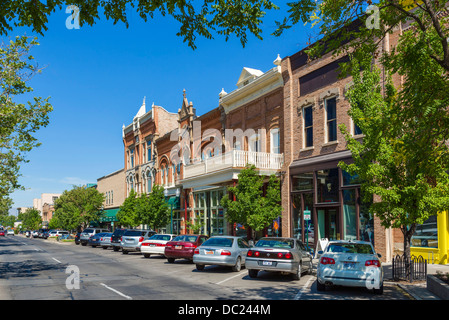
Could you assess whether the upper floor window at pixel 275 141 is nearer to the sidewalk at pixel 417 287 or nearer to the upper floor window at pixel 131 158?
the sidewalk at pixel 417 287

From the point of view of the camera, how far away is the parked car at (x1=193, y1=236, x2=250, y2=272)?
17219 mm

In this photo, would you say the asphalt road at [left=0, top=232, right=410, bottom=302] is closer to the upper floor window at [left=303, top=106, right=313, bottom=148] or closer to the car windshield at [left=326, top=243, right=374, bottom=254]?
the car windshield at [left=326, top=243, right=374, bottom=254]

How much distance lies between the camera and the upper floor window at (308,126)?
24781 mm

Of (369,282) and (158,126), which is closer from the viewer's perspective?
(369,282)

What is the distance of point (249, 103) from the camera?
2998 centimetres

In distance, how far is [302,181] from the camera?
2497 cm

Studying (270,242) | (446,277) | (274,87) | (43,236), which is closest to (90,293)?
(270,242)

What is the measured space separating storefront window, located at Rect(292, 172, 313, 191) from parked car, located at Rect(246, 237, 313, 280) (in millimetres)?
8901

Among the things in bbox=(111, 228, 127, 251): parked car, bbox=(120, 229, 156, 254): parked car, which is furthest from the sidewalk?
bbox=(111, 228, 127, 251): parked car

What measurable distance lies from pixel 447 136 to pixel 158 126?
38.5m

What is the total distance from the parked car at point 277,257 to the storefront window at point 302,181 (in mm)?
8901

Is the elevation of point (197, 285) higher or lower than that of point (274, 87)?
lower
